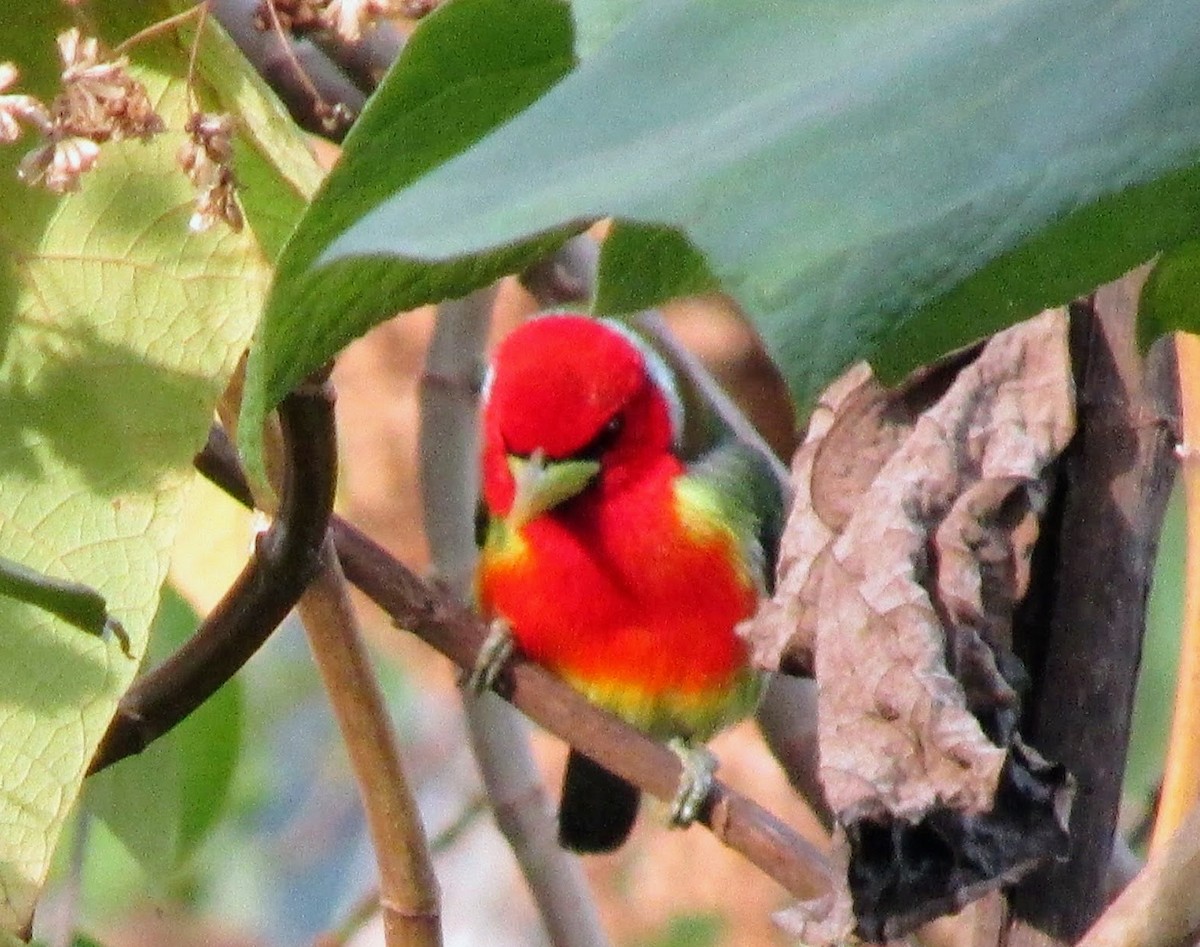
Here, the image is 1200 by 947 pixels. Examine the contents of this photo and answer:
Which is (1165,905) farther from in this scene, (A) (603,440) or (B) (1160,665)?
(B) (1160,665)

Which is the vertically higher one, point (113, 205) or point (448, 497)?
point (113, 205)

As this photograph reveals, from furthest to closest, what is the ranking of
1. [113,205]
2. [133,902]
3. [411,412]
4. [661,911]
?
[133,902] < [661,911] < [411,412] < [113,205]

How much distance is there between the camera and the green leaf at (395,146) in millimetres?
381

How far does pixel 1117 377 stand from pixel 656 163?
0.54 meters

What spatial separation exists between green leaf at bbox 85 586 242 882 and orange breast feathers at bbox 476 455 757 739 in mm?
550

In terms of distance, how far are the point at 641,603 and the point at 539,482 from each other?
0.18m

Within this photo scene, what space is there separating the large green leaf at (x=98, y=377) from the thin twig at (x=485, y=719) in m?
0.71

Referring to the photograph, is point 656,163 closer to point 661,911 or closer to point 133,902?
point 661,911

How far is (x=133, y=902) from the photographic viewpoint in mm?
3250

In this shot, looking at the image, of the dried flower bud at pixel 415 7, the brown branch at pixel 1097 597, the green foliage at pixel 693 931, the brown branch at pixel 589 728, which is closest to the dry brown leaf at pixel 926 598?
the brown branch at pixel 1097 597

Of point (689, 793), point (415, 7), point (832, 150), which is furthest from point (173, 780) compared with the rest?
point (832, 150)

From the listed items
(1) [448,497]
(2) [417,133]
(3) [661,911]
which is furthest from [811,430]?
(3) [661,911]

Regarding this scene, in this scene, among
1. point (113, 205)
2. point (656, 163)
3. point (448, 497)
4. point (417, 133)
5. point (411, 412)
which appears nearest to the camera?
point (656, 163)

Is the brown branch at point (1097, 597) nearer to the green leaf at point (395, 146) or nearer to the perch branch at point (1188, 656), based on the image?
the perch branch at point (1188, 656)
